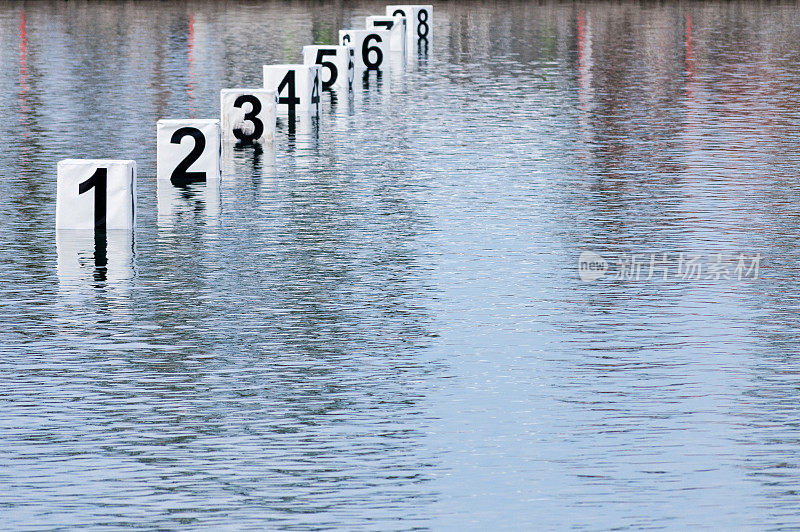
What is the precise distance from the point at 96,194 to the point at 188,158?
3.56 meters

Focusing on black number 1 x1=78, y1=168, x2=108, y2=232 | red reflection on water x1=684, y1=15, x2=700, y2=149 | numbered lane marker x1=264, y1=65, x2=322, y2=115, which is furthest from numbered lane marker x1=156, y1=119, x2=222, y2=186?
numbered lane marker x1=264, y1=65, x2=322, y2=115

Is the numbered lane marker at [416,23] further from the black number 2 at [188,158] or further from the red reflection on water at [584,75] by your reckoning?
the black number 2 at [188,158]

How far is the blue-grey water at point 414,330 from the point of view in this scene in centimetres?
703

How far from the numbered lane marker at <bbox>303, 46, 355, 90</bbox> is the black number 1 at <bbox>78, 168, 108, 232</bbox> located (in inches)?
597

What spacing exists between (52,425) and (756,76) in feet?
79.5

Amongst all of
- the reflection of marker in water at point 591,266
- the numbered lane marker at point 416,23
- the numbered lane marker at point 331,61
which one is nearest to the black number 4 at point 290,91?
the numbered lane marker at point 331,61

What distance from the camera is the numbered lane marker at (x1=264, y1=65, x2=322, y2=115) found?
24500 mm

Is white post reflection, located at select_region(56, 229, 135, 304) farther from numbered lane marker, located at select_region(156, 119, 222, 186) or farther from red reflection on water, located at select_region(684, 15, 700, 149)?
red reflection on water, located at select_region(684, 15, 700, 149)

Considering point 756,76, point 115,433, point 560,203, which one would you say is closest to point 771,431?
point 115,433

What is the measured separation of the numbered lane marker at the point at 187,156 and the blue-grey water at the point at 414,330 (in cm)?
39

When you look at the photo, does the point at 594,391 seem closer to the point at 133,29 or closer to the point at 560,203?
the point at 560,203

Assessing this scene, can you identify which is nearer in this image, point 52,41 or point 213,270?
point 213,270

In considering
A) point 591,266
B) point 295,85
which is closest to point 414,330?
point 591,266

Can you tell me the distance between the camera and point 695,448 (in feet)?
25.0
